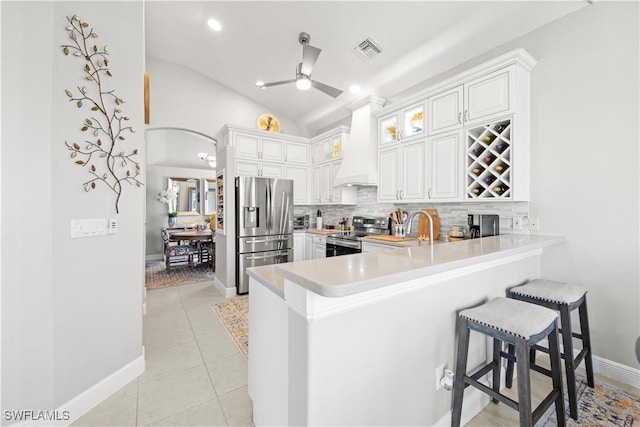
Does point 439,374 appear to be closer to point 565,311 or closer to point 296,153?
point 565,311

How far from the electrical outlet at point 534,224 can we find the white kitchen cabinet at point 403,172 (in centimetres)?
97

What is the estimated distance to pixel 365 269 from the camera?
110 cm

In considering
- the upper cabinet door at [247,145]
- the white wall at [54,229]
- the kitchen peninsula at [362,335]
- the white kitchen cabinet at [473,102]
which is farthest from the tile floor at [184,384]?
the white kitchen cabinet at [473,102]

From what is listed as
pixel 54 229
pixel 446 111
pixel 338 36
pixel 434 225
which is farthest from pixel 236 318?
pixel 338 36

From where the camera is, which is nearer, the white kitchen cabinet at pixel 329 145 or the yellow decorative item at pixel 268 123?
the white kitchen cabinet at pixel 329 145

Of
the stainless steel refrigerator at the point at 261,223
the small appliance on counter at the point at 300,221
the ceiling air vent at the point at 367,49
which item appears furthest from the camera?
the small appliance on counter at the point at 300,221

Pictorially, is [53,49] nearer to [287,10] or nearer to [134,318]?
[134,318]

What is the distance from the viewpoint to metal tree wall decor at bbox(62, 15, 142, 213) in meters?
1.67

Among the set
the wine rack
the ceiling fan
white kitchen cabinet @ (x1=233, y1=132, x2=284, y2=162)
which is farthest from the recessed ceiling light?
the wine rack

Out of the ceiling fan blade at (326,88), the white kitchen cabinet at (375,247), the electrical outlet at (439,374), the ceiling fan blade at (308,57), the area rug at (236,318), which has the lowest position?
the area rug at (236,318)

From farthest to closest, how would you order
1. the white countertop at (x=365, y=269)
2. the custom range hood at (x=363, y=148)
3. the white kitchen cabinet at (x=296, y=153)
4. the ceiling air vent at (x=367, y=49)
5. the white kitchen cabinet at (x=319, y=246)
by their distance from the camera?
the white kitchen cabinet at (x=296, y=153) → the white kitchen cabinet at (x=319, y=246) → the custom range hood at (x=363, y=148) → the ceiling air vent at (x=367, y=49) → the white countertop at (x=365, y=269)

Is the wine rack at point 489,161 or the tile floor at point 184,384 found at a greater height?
the wine rack at point 489,161

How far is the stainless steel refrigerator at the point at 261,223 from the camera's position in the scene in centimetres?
395

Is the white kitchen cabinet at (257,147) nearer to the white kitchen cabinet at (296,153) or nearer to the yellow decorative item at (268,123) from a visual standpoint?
the white kitchen cabinet at (296,153)
